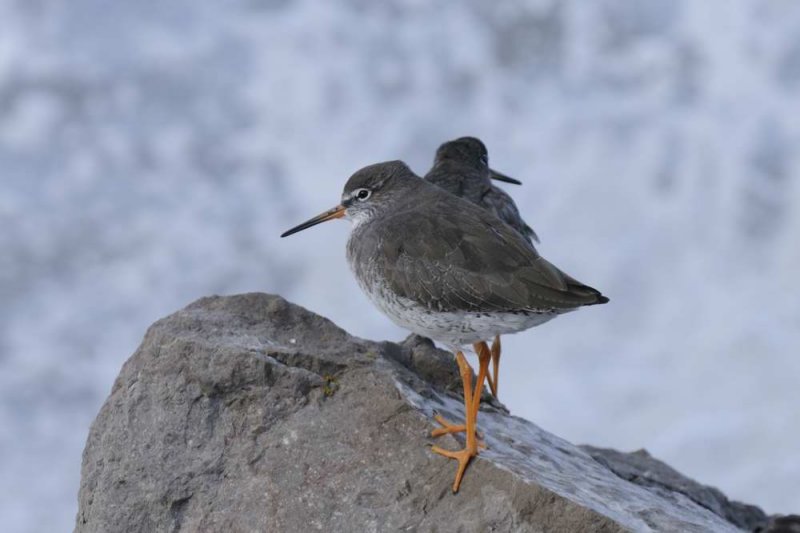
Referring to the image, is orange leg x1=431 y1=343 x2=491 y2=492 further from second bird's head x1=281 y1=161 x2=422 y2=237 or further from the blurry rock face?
second bird's head x1=281 y1=161 x2=422 y2=237

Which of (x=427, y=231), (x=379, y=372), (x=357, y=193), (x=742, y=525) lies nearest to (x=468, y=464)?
(x=379, y=372)

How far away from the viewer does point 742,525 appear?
8.84m

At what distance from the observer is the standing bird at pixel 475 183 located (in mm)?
9469

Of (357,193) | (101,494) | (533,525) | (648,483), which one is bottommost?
(101,494)

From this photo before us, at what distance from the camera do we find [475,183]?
9.75 meters

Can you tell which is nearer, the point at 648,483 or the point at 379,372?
the point at 379,372

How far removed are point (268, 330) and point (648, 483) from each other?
305cm

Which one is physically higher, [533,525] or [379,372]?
[379,372]

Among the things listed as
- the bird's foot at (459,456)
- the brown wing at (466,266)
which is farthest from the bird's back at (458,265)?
the bird's foot at (459,456)

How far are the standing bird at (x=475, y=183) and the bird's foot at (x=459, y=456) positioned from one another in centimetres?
278

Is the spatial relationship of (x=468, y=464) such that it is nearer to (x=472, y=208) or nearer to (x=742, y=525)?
(x=472, y=208)

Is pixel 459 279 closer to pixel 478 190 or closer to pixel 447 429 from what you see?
pixel 447 429

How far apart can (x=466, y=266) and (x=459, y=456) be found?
3.56ft

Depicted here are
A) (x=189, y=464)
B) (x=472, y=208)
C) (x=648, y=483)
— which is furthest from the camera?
(x=648, y=483)
